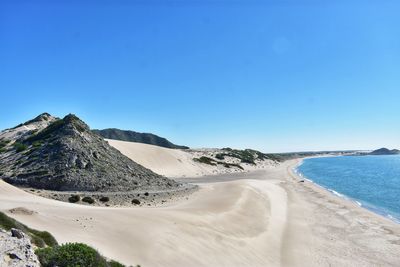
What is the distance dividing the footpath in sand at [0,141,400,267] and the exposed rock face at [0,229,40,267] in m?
4.60

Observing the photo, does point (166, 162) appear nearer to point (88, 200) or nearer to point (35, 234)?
point (88, 200)

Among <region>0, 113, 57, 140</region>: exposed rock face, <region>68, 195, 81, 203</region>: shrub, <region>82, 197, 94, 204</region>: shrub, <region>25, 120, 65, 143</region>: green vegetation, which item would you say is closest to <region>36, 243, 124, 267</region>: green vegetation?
<region>82, 197, 94, 204</region>: shrub

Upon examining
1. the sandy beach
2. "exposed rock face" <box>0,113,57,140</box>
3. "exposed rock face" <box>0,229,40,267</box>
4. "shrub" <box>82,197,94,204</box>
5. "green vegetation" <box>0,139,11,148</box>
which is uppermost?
"exposed rock face" <box>0,113,57,140</box>

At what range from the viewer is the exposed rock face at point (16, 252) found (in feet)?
32.2

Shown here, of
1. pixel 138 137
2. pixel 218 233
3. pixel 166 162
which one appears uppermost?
pixel 138 137

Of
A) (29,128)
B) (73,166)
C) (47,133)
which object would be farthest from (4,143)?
(73,166)

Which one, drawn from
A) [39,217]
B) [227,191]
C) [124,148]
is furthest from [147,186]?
[124,148]

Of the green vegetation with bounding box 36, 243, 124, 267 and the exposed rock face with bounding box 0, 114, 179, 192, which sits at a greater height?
the exposed rock face with bounding box 0, 114, 179, 192

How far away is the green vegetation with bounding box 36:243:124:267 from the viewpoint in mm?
10680

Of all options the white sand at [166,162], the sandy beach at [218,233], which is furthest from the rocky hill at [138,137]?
the sandy beach at [218,233]

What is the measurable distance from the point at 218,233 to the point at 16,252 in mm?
14638

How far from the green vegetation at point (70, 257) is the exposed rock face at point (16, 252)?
0.33 m

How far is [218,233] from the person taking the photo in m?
23.2

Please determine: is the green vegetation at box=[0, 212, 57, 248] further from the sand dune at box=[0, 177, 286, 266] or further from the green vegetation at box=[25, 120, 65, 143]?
the green vegetation at box=[25, 120, 65, 143]
